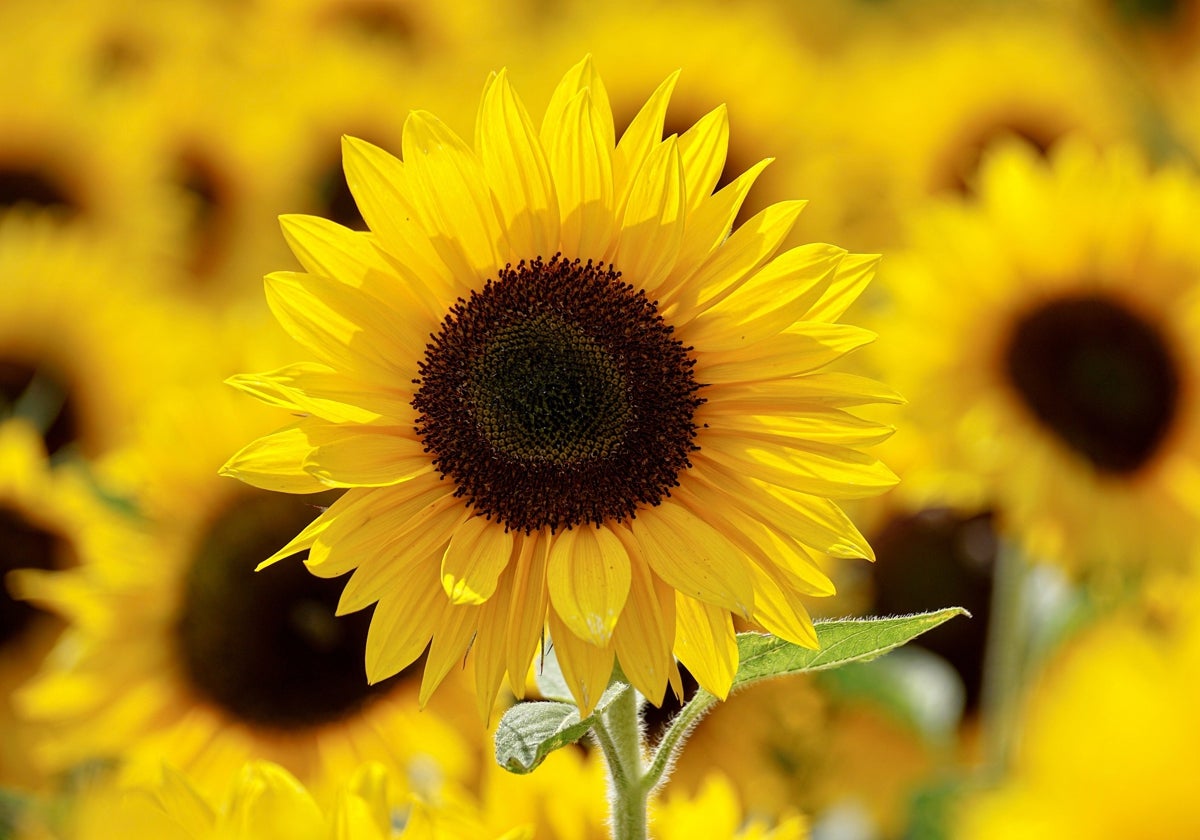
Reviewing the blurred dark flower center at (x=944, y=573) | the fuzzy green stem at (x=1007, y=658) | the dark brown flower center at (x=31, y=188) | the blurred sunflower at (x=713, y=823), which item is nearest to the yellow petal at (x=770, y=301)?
the blurred sunflower at (x=713, y=823)

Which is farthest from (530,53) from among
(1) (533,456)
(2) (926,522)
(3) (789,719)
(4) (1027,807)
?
(4) (1027,807)

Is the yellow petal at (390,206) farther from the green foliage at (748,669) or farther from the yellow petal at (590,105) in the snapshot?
the green foliage at (748,669)

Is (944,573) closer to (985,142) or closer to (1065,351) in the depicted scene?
(1065,351)

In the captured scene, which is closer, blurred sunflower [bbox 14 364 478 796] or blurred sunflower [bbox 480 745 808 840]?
blurred sunflower [bbox 480 745 808 840]

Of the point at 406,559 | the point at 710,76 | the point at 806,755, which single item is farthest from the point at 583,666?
the point at 710,76

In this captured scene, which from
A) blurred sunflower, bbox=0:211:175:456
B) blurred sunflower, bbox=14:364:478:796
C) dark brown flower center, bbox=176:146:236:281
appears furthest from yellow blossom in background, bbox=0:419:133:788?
dark brown flower center, bbox=176:146:236:281

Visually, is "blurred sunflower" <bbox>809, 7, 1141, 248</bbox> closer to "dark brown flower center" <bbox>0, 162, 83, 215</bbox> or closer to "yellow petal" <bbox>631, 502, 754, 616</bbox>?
"dark brown flower center" <bbox>0, 162, 83, 215</bbox>

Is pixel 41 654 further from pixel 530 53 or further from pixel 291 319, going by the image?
pixel 530 53
